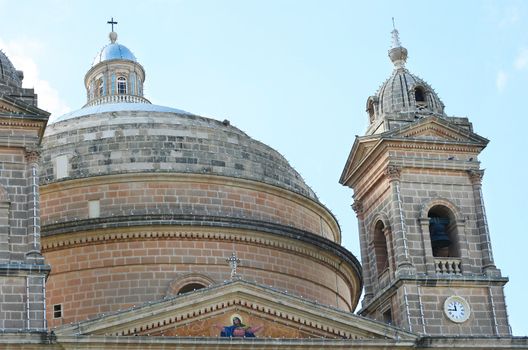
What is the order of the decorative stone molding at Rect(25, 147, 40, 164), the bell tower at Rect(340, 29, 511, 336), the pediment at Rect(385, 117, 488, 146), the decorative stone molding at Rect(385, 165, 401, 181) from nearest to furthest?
1. the decorative stone molding at Rect(25, 147, 40, 164)
2. the bell tower at Rect(340, 29, 511, 336)
3. the decorative stone molding at Rect(385, 165, 401, 181)
4. the pediment at Rect(385, 117, 488, 146)

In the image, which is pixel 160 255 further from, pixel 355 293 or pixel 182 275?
pixel 355 293

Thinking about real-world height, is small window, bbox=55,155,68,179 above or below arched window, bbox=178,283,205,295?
above

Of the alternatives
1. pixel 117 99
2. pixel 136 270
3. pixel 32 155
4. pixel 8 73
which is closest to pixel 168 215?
pixel 136 270

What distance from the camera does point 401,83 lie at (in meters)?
42.8

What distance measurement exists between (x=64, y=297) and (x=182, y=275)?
3.73 meters

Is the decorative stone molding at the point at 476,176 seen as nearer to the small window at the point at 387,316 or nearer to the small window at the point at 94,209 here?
the small window at the point at 387,316

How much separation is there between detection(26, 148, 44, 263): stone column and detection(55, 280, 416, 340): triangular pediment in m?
2.64

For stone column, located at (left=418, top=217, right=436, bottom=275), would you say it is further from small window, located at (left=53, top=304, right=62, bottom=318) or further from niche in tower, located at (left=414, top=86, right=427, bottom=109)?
small window, located at (left=53, top=304, right=62, bottom=318)

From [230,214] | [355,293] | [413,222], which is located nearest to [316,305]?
[413,222]

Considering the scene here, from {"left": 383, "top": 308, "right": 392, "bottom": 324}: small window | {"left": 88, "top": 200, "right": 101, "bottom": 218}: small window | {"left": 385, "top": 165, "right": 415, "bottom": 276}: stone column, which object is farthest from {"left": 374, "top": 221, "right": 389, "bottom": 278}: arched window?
{"left": 88, "top": 200, "right": 101, "bottom": 218}: small window

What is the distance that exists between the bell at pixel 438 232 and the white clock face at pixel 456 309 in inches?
99.1

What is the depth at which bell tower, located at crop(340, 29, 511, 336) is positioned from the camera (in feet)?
127

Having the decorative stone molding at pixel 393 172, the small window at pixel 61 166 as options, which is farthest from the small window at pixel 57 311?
the decorative stone molding at pixel 393 172

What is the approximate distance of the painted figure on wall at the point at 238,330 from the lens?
36031mm
